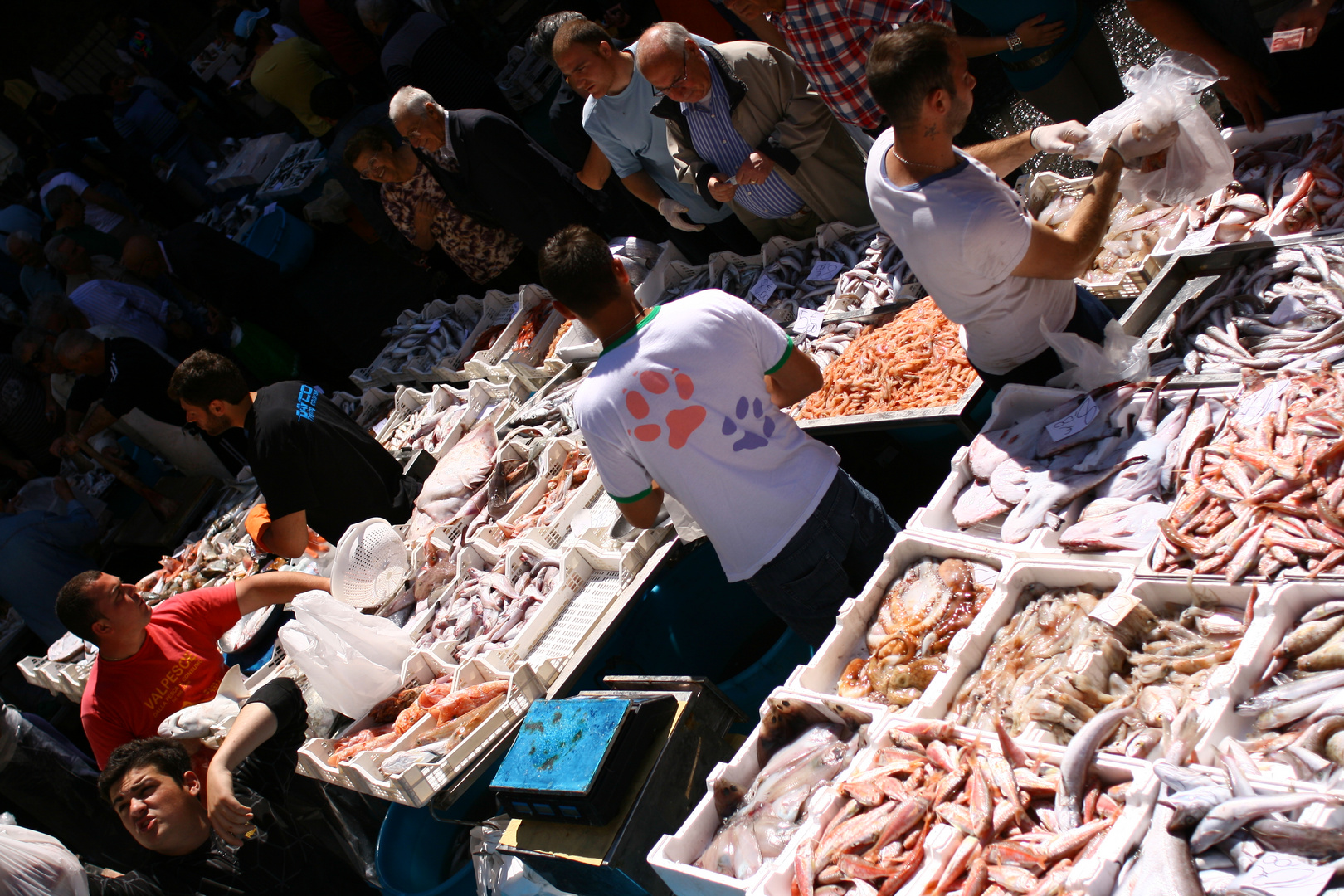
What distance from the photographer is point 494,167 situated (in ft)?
18.8

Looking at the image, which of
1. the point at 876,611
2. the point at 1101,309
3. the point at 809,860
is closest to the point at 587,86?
the point at 1101,309

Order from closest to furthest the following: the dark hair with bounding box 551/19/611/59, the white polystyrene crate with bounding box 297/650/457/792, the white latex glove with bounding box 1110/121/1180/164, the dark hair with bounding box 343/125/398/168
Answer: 1. the white latex glove with bounding box 1110/121/1180/164
2. the white polystyrene crate with bounding box 297/650/457/792
3. the dark hair with bounding box 551/19/611/59
4. the dark hair with bounding box 343/125/398/168

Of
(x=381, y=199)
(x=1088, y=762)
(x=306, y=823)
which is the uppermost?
(x=381, y=199)

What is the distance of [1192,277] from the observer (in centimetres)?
340

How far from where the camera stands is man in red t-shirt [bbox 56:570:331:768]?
13.8ft

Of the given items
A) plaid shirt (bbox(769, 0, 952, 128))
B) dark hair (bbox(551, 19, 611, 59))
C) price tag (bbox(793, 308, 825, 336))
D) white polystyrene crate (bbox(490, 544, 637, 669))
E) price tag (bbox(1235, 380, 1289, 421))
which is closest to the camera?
price tag (bbox(1235, 380, 1289, 421))

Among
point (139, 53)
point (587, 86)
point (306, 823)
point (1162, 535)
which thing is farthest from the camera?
point (139, 53)

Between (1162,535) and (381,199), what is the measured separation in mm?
6168

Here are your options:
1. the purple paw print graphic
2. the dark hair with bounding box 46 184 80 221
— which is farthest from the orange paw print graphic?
the dark hair with bounding box 46 184 80 221

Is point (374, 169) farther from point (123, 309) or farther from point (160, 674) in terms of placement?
point (123, 309)

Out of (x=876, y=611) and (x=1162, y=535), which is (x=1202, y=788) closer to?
(x=1162, y=535)

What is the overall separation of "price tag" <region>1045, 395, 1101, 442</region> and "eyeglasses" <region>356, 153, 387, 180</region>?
4775 mm

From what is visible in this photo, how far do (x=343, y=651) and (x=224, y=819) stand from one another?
3.48 feet

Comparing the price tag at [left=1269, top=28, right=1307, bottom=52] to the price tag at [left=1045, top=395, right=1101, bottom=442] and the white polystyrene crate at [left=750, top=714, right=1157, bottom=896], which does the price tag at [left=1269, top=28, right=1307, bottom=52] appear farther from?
the white polystyrene crate at [left=750, top=714, right=1157, bottom=896]
